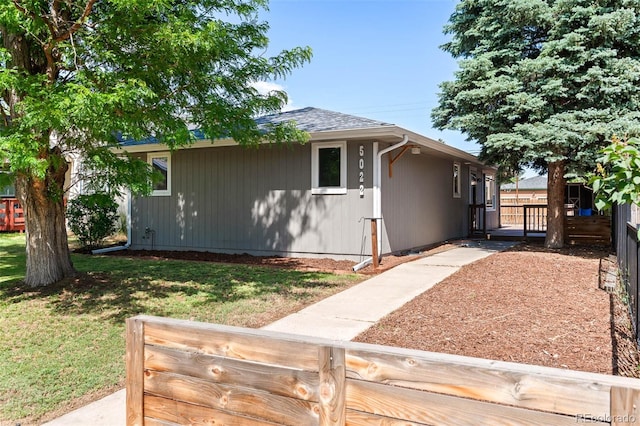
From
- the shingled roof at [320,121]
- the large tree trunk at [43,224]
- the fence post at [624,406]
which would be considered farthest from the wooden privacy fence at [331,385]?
the shingled roof at [320,121]

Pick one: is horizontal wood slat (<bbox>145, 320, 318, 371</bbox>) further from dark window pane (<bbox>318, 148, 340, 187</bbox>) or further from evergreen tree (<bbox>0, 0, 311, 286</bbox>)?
dark window pane (<bbox>318, 148, 340, 187</bbox>)

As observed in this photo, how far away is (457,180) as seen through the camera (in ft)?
48.1

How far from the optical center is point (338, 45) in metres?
17.7

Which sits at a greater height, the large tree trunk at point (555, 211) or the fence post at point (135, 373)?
the large tree trunk at point (555, 211)

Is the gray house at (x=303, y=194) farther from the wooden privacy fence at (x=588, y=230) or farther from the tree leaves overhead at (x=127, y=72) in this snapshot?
the wooden privacy fence at (x=588, y=230)

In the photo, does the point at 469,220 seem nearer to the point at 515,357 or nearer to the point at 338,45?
the point at 338,45

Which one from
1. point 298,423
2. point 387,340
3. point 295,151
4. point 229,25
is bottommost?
point 387,340

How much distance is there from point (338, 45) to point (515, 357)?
630 inches

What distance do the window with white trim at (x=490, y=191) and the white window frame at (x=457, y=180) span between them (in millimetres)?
3372

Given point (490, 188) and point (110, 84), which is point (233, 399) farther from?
point (490, 188)

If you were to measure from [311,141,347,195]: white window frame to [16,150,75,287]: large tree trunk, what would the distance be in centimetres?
467

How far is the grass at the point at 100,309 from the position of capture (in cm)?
348

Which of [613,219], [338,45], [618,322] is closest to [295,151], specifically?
[618,322]

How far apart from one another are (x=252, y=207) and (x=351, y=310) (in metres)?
5.51
